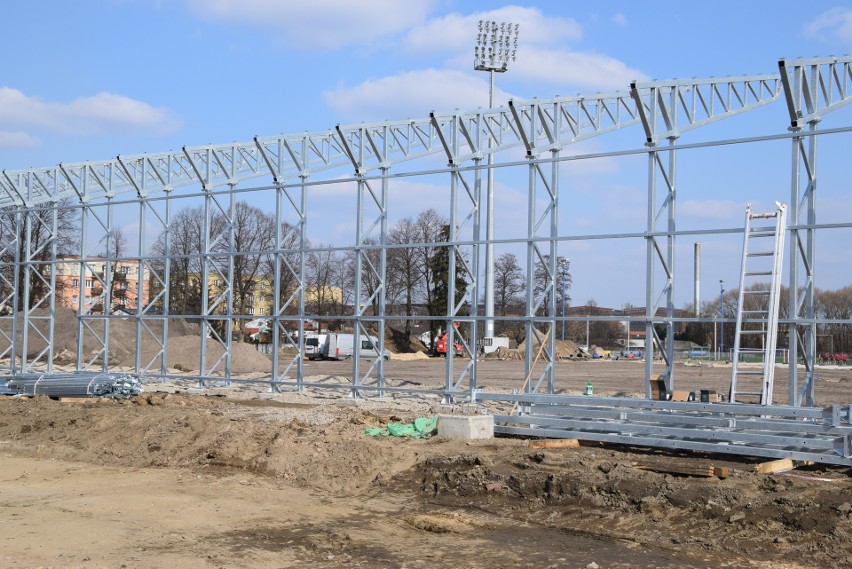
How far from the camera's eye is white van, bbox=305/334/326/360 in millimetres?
51594

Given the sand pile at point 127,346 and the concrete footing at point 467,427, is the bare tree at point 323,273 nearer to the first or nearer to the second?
the sand pile at point 127,346

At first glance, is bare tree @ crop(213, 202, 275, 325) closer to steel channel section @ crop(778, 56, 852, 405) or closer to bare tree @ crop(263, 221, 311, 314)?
bare tree @ crop(263, 221, 311, 314)

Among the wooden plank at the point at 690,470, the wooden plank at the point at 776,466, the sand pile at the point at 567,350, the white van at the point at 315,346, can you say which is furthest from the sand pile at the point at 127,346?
the sand pile at the point at 567,350

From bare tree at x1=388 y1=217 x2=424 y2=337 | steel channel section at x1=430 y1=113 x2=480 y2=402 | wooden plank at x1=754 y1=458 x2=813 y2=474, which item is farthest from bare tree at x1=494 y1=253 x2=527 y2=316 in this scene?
wooden plank at x1=754 y1=458 x2=813 y2=474

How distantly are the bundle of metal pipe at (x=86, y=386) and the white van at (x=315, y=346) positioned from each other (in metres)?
29.4

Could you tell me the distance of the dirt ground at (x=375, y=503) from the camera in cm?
847

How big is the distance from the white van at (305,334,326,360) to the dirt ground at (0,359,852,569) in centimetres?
3527

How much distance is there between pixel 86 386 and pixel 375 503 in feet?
40.4

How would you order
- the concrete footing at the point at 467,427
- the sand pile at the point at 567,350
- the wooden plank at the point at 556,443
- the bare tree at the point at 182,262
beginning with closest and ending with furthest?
the wooden plank at the point at 556,443 → the concrete footing at the point at 467,427 → the bare tree at the point at 182,262 → the sand pile at the point at 567,350

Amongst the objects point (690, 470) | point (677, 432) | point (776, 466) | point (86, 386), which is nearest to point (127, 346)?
point (86, 386)

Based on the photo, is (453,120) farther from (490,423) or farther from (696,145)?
(490,423)

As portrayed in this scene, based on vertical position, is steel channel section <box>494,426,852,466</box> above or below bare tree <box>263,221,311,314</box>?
below

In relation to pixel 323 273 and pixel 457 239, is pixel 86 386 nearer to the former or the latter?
pixel 457 239

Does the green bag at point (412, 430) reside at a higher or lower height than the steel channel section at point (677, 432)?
lower
